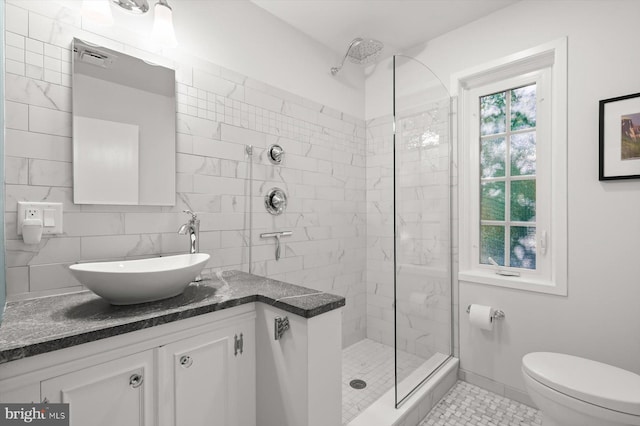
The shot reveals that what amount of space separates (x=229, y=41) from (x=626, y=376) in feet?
9.37

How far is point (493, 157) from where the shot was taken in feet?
7.63

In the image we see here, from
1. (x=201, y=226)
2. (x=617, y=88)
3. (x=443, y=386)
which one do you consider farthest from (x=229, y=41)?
(x=443, y=386)

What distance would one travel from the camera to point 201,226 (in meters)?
1.83

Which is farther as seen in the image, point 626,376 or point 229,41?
point 229,41

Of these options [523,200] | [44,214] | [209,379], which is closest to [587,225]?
[523,200]

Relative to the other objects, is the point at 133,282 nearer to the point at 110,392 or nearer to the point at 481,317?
the point at 110,392

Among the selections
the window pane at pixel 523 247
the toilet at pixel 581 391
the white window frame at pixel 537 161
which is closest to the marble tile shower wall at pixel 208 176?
the white window frame at pixel 537 161

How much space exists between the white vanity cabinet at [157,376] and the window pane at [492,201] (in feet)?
6.22

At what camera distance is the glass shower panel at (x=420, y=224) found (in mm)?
1895

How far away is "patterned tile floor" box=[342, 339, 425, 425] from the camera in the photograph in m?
1.92

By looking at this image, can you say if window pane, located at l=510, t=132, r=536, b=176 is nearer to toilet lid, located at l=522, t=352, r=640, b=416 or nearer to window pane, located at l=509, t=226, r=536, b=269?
window pane, located at l=509, t=226, r=536, b=269

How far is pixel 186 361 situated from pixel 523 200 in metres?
A: 2.30

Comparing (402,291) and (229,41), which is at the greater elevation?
(229,41)

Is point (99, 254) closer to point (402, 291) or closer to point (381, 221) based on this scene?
point (402, 291)
